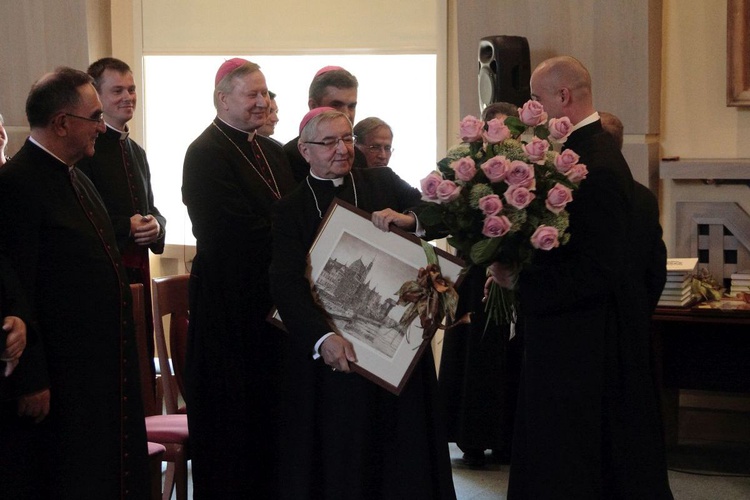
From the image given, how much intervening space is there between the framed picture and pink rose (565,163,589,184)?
475 millimetres

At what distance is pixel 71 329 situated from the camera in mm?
3150

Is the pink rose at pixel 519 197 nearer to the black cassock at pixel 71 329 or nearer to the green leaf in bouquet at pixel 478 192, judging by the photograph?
the green leaf in bouquet at pixel 478 192

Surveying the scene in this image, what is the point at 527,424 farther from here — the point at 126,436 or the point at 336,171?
the point at 126,436

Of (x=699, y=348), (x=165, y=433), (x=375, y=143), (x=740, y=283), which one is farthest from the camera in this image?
(x=740, y=283)

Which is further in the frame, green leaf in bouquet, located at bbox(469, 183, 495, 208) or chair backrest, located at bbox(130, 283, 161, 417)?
chair backrest, located at bbox(130, 283, 161, 417)

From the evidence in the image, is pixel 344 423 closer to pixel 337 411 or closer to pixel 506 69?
pixel 337 411

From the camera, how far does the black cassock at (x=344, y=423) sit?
3475 mm

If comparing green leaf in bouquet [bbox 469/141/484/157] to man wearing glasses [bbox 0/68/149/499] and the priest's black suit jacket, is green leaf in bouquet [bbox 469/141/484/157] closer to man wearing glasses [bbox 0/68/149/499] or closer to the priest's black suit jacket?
the priest's black suit jacket

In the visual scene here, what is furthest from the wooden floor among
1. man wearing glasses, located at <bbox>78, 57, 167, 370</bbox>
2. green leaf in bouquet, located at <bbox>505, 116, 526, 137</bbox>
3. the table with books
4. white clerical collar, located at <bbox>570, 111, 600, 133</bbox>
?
green leaf in bouquet, located at <bbox>505, 116, 526, 137</bbox>

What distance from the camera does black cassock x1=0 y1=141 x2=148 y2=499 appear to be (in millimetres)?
3057

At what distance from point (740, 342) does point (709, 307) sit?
1.02ft

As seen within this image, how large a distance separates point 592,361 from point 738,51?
3.10m

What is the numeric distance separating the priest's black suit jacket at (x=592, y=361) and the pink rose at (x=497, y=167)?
A: 0.38 m

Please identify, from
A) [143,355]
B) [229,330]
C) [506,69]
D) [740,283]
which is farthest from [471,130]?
[740,283]
